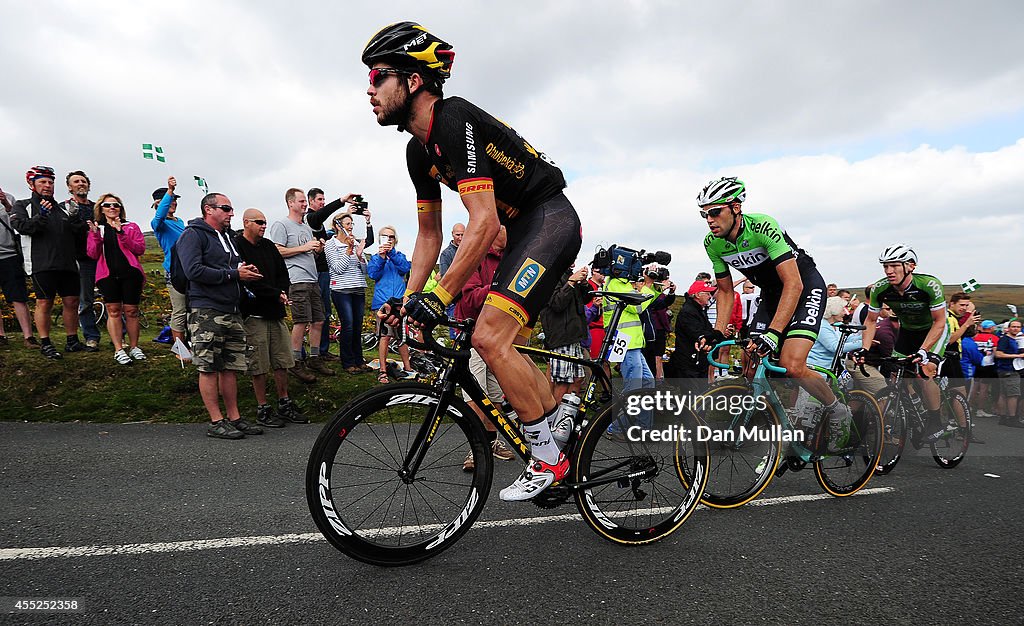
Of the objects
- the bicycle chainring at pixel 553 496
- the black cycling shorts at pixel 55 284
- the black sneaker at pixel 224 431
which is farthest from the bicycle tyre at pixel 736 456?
the black cycling shorts at pixel 55 284

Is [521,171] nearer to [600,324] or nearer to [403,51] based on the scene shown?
[403,51]

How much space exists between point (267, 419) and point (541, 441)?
4123mm

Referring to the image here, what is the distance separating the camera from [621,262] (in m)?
3.15

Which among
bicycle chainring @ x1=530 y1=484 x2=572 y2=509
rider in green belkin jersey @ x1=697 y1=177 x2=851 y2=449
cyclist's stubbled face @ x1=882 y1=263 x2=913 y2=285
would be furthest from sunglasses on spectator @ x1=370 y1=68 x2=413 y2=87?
cyclist's stubbled face @ x1=882 y1=263 x2=913 y2=285

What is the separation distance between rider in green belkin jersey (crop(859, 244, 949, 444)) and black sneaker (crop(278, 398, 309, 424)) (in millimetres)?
6597

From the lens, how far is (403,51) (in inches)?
106

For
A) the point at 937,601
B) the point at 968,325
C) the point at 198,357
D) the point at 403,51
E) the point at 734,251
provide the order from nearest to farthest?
the point at 937,601
the point at 403,51
the point at 734,251
the point at 198,357
the point at 968,325

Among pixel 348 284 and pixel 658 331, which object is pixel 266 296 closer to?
pixel 348 284

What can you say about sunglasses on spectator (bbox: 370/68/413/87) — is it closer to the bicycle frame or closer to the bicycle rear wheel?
the bicycle frame

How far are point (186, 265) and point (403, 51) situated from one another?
3654 millimetres

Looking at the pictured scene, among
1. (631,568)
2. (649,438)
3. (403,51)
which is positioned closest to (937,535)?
(649,438)

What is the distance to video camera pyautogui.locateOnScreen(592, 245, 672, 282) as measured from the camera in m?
3.13

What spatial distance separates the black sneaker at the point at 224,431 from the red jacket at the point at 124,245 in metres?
3.09

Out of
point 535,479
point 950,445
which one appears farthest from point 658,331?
point 535,479
